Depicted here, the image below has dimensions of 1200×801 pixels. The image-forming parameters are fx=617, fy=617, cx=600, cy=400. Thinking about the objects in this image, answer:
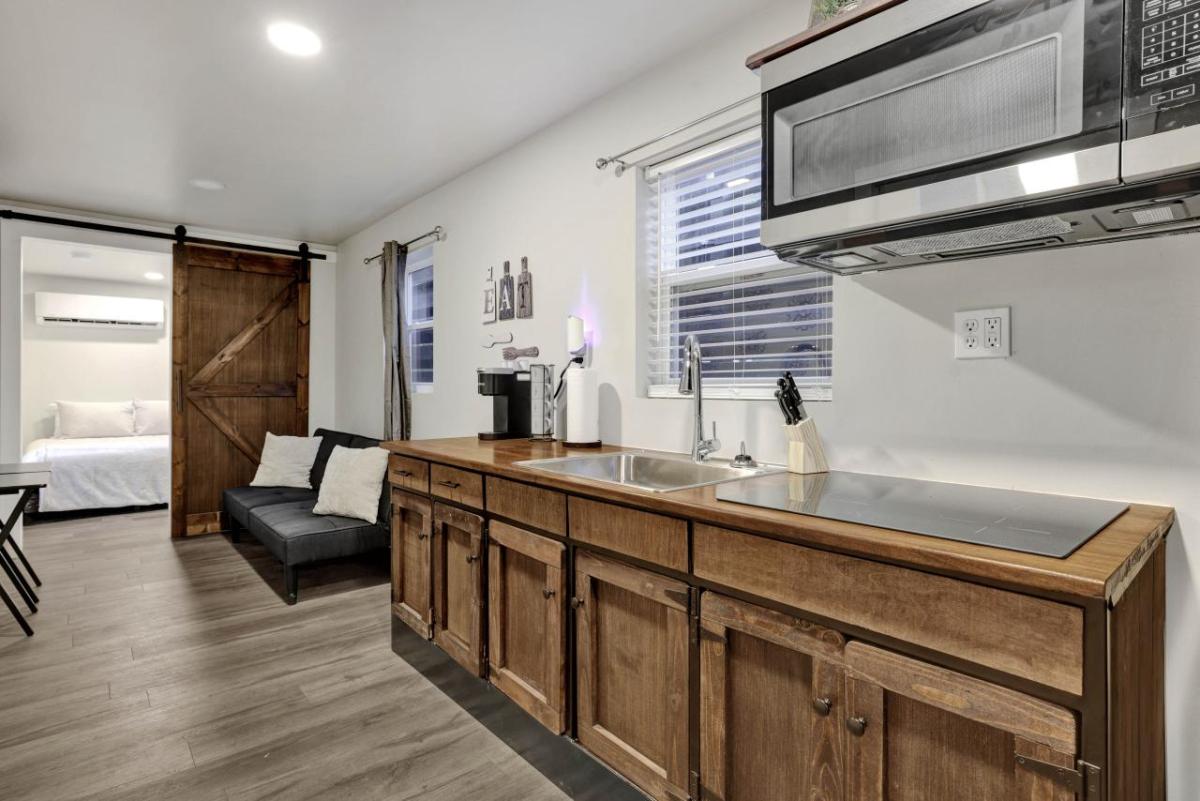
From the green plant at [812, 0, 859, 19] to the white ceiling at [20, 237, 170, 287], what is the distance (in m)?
5.83

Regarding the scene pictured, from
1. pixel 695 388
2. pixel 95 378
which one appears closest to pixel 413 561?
pixel 695 388

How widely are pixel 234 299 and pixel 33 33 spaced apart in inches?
123

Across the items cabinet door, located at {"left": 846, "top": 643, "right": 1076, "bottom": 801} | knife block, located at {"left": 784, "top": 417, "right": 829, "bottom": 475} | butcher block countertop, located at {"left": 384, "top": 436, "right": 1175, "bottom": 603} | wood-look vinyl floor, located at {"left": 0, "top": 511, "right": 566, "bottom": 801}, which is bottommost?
wood-look vinyl floor, located at {"left": 0, "top": 511, "right": 566, "bottom": 801}

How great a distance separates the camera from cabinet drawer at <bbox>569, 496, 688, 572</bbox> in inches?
56.7

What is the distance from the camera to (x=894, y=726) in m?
1.08

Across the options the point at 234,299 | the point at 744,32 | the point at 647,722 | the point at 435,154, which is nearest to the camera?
the point at 647,722

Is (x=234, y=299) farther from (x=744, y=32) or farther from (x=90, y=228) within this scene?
Answer: (x=744, y=32)

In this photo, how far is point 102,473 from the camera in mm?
5512

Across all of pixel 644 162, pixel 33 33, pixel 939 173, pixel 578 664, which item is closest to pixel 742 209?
pixel 644 162

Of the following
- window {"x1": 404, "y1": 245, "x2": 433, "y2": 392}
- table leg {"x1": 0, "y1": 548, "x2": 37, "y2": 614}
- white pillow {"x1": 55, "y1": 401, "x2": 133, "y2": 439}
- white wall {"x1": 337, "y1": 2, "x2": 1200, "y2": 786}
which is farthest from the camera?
white pillow {"x1": 55, "y1": 401, "x2": 133, "y2": 439}

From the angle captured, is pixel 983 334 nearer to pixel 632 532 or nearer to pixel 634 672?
pixel 632 532

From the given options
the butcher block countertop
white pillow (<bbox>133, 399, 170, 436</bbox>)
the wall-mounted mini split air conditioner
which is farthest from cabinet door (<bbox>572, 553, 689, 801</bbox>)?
the wall-mounted mini split air conditioner

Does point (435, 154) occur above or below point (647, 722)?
above

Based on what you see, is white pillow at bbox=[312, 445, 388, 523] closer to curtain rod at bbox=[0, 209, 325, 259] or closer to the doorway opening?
curtain rod at bbox=[0, 209, 325, 259]
